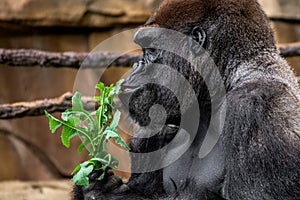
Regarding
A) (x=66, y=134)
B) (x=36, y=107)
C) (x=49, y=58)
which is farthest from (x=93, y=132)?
(x=49, y=58)

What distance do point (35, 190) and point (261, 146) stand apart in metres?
4.31

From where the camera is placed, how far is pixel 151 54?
261cm

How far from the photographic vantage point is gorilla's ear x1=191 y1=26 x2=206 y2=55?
Result: 2.51 m

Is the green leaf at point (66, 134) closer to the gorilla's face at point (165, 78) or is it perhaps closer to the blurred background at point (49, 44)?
the gorilla's face at point (165, 78)

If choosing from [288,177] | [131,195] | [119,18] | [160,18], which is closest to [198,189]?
[131,195]

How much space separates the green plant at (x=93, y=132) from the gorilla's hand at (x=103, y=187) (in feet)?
0.10

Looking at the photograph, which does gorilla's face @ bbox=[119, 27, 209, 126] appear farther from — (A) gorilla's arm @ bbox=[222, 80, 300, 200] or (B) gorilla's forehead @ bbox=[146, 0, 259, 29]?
(A) gorilla's arm @ bbox=[222, 80, 300, 200]

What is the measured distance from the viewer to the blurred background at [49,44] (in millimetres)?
6039

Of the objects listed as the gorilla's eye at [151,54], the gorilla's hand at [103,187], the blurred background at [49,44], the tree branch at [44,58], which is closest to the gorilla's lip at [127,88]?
the gorilla's eye at [151,54]

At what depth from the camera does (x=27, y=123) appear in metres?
6.44

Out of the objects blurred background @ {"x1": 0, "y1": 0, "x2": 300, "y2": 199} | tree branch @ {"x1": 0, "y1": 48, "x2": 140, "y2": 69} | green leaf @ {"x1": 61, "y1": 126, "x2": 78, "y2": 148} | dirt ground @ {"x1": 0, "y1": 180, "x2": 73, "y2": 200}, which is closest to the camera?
green leaf @ {"x1": 61, "y1": 126, "x2": 78, "y2": 148}

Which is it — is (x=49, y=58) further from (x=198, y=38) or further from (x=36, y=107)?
(x=198, y=38)

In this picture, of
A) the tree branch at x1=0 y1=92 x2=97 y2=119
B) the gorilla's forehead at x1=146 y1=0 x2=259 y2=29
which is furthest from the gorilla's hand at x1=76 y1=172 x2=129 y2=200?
the tree branch at x1=0 y1=92 x2=97 y2=119

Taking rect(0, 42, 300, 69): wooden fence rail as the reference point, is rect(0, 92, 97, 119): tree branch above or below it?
below
